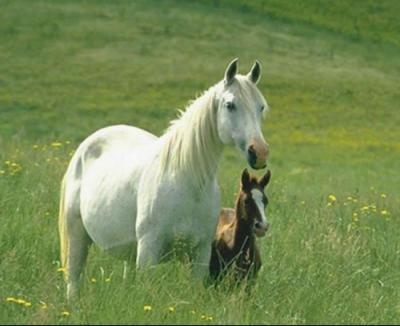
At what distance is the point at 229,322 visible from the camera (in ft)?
21.0

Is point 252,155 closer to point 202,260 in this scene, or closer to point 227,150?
point 202,260

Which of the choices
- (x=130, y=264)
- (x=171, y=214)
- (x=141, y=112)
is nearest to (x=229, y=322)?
(x=171, y=214)

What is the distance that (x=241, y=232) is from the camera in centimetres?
909

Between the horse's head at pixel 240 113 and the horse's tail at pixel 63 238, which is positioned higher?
the horse's head at pixel 240 113

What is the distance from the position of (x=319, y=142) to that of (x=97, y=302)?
2576cm

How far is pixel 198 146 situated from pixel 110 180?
3.07 feet

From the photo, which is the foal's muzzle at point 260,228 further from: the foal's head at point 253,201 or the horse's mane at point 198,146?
the horse's mane at point 198,146

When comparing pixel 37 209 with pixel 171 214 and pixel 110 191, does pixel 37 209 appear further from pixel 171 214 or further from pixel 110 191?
pixel 171 214

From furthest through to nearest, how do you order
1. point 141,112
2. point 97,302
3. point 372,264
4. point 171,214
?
point 141,112, point 372,264, point 171,214, point 97,302

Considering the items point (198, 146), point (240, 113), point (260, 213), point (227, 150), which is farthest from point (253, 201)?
point (227, 150)

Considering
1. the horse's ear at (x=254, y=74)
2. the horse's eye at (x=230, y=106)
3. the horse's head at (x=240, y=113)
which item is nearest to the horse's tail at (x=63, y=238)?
the horse's head at (x=240, y=113)

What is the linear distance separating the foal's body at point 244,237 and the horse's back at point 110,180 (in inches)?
29.9

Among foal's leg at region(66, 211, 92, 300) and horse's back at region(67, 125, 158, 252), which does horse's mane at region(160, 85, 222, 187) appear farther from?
foal's leg at region(66, 211, 92, 300)

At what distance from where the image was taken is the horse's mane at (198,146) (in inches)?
327
